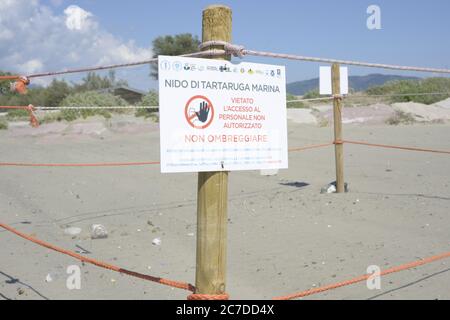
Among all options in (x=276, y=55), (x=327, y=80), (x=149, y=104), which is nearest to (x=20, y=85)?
(x=276, y=55)

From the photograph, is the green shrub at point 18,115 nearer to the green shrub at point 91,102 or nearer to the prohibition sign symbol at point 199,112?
the green shrub at point 91,102

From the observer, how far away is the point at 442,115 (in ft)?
54.2

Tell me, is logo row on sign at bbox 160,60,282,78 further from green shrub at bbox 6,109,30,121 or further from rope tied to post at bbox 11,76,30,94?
green shrub at bbox 6,109,30,121

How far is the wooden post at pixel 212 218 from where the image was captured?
3.10 m

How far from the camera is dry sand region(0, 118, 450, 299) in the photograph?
15.4 feet

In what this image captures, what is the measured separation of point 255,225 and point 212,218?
3.47 meters

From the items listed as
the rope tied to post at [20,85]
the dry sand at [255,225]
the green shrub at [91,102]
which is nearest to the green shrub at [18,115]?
the green shrub at [91,102]

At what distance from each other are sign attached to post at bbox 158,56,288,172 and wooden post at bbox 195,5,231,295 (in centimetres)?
12

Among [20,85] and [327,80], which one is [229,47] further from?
[327,80]

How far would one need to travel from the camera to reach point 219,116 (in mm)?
A: 3074

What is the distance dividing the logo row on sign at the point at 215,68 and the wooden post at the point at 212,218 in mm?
137

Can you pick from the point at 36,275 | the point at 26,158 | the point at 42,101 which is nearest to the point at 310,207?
the point at 36,275

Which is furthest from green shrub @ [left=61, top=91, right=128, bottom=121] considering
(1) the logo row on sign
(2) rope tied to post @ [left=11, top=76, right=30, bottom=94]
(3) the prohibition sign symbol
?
(3) the prohibition sign symbol
